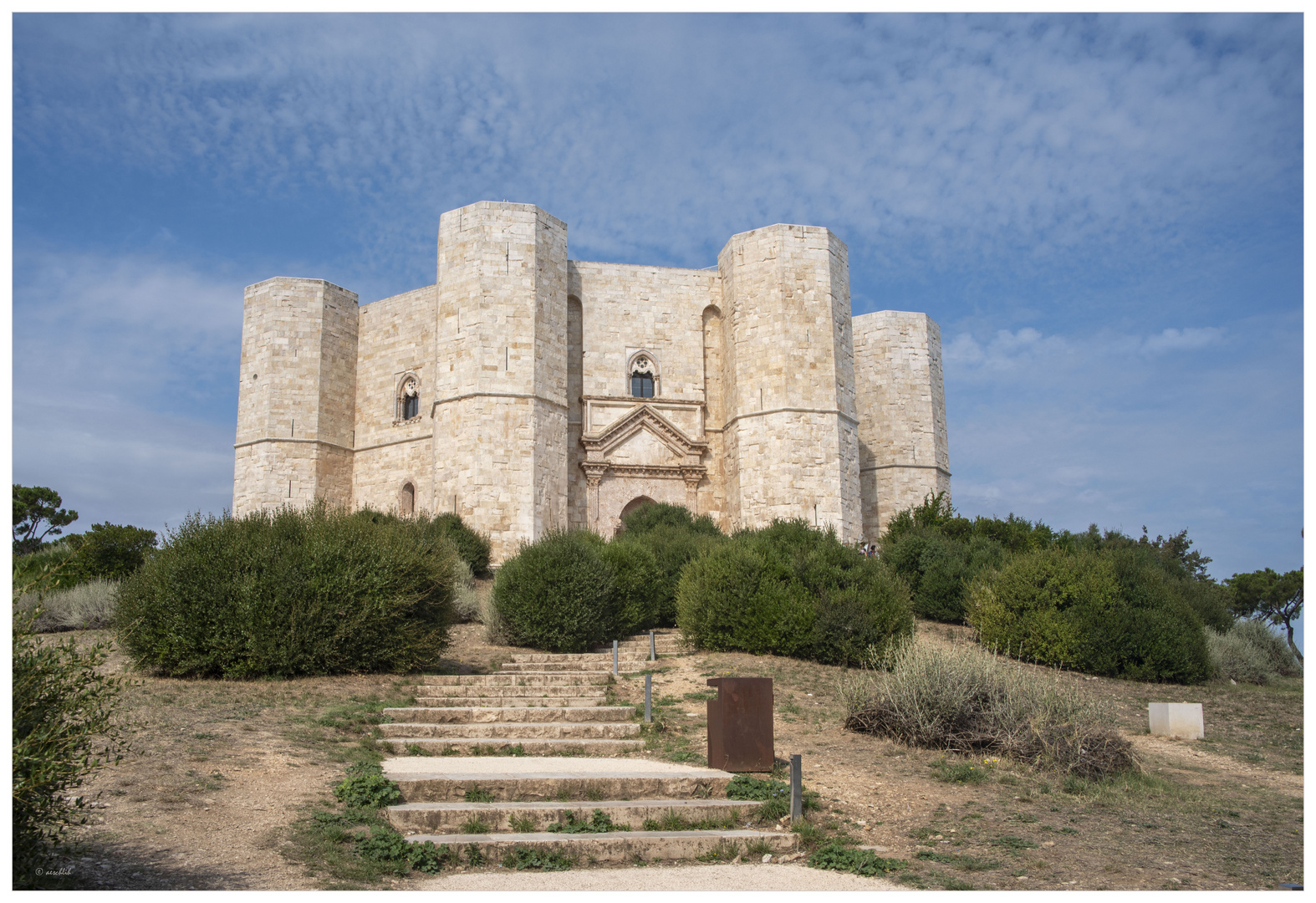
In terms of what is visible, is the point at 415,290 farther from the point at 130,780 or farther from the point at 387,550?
the point at 130,780

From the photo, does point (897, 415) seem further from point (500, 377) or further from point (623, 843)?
point (623, 843)

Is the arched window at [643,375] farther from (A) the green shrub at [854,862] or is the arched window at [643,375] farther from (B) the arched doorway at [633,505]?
(A) the green shrub at [854,862]

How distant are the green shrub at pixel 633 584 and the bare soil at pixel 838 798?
171 inches

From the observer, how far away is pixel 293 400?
92.1 ft

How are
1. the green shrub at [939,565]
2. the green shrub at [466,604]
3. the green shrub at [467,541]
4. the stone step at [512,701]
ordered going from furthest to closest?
the green shrub at [467,541] → the green shrub at [939,565] → the green shrub at [466,604] → the stone step at [512,701]

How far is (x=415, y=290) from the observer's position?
1131 inches

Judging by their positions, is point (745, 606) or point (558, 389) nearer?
point (745, 606)

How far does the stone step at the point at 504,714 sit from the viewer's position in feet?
30.2

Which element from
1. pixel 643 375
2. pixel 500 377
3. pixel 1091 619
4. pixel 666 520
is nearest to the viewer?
pixel 1091 619

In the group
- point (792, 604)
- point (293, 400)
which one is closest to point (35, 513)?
point (293, 400)

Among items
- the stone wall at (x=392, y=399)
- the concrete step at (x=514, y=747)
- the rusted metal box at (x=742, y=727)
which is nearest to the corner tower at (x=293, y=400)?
the stone wall at (x=392, y=399)

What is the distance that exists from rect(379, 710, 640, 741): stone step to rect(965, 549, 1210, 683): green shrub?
24.8ft

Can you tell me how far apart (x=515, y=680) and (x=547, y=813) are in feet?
19.3

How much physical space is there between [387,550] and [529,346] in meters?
13.8
